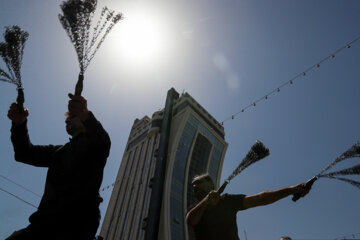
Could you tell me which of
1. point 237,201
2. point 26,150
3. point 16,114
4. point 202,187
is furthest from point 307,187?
point 16,114

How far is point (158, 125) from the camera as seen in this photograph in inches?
3292

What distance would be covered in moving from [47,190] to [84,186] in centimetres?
42

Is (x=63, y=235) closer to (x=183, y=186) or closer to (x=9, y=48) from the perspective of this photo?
(x=9, y=48)

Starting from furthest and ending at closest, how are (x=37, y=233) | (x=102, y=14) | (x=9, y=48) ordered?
(x=102, y=14) → (x=9, y=48) → (x=37, y=233)

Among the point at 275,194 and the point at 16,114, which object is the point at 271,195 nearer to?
the point at 275,194

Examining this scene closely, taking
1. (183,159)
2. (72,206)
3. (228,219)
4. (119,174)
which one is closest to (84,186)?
(72,206)

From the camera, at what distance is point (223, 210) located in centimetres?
342

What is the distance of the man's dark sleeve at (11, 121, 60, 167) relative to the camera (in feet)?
10.3

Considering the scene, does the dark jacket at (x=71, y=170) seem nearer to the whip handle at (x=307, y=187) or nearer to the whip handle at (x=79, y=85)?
the whip handle at (x=79, y=85)

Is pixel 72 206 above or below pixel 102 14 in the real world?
below

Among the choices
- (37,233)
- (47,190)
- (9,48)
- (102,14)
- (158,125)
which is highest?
(158,125)

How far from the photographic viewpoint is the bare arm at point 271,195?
9.97 feet

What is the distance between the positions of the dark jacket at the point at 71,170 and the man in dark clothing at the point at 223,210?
1287 millimetres

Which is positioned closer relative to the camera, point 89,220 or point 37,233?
point 37,233
